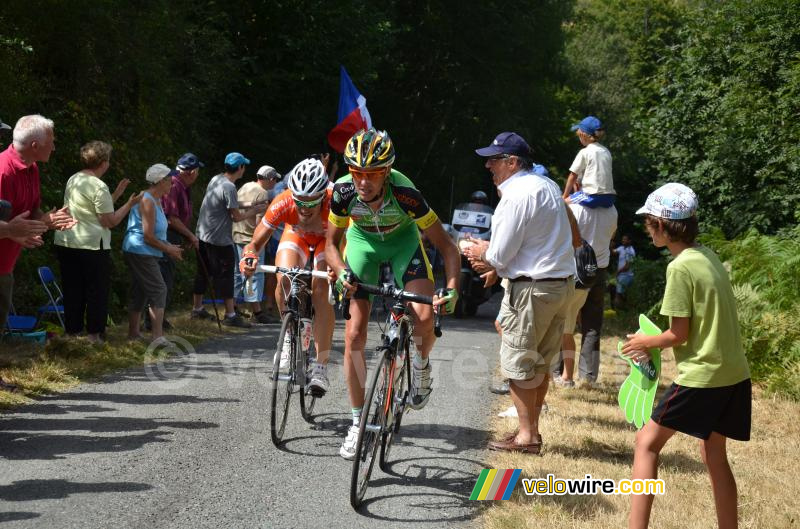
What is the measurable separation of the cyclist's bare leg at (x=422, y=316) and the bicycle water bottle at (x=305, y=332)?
1.04 m

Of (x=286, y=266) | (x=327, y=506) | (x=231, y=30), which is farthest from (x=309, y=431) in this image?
(x=231, y=30)

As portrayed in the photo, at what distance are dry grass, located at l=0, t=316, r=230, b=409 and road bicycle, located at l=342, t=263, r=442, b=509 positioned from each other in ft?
10.7

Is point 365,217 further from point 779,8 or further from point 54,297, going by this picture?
point 779,8

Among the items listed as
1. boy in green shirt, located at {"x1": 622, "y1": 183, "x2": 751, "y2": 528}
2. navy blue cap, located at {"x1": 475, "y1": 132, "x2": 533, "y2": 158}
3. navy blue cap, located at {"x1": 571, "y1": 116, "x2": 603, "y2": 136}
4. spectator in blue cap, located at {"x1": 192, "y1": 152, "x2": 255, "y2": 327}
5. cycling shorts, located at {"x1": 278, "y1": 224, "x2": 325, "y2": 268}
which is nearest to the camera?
boy in green shirt, located at {"x1": 622, "y1": 183, "x2": 751, "y2": 528}

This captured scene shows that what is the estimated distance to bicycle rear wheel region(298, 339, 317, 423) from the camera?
7285 mm

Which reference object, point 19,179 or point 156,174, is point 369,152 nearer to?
point 19,179

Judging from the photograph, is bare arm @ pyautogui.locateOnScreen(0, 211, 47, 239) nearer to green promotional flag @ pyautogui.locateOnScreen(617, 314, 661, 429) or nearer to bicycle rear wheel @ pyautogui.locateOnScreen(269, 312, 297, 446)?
bicycle rear wheel @ pyautogui.locateOnScreen(269, 312, 297, 446)

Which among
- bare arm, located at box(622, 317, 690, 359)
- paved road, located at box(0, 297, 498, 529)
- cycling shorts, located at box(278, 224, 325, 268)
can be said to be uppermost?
cycling shorts, located at box(278, 224, 325, 268)

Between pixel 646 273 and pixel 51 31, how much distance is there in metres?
10.6

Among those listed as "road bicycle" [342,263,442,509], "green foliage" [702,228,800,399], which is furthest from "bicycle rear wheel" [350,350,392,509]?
"green foliage" [702,228,800,399]

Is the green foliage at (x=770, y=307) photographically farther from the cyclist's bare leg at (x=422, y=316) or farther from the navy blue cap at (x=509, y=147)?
the cyclist's bare leg at (x=422, y=316)

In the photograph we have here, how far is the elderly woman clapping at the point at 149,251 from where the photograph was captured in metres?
10.7

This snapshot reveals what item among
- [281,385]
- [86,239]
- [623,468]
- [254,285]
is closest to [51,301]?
[86,239]

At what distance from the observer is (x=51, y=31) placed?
565 inches
